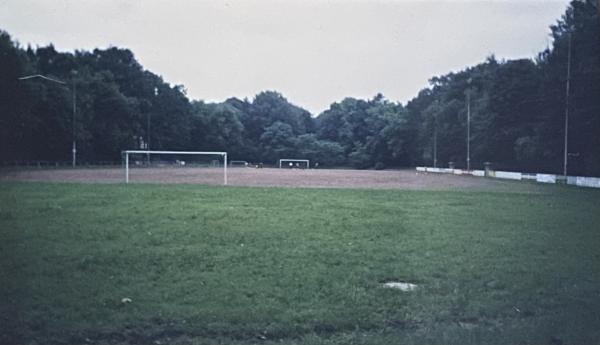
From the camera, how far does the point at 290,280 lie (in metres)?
5.20

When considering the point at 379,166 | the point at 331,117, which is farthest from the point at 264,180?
the point at 331,117

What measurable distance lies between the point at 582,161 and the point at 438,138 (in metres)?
24.5

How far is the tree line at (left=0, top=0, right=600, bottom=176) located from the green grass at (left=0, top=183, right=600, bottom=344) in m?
3.30

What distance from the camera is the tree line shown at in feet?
59.6

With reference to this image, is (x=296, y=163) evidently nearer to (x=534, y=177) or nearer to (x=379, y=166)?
(x=379, y=166)

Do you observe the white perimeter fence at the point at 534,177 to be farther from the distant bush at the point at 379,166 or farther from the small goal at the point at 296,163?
the small goal at the point at 296,163

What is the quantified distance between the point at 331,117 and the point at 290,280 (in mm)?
59670

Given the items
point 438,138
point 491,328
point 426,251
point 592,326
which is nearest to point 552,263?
point 426,251

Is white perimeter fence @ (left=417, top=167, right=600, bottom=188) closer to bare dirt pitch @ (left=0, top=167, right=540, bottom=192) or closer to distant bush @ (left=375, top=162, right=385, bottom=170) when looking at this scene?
bare dirt pitch @ (left=0, top=167, right=540, bottom=192)

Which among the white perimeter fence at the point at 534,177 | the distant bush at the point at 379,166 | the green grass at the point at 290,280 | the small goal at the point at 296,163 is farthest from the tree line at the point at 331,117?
the green grass at the point at 290,280

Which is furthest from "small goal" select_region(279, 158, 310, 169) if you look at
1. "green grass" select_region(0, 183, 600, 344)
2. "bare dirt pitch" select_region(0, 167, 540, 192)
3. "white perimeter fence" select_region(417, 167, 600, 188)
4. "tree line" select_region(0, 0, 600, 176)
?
"green grass" select_region(0, 183, 600, 344)

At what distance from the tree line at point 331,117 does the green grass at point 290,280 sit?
3.30m

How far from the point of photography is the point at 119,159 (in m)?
35.9

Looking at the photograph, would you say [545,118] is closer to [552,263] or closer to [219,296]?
[552,263]
